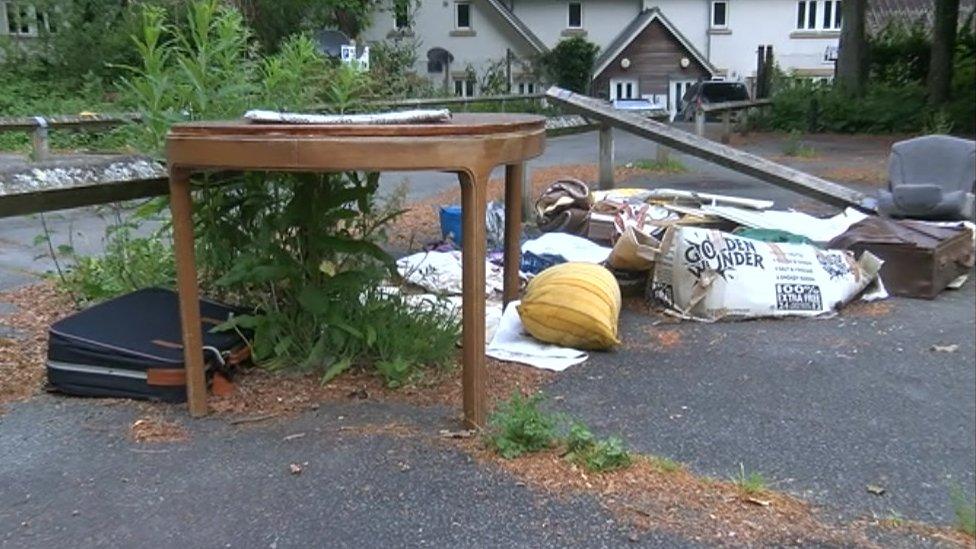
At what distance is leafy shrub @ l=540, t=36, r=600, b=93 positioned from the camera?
45.5 metres

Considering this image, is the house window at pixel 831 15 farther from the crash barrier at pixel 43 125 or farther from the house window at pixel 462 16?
the crash barrier at pixel 43 125

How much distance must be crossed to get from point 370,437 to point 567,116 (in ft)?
27.2

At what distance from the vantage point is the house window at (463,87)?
44.2 m

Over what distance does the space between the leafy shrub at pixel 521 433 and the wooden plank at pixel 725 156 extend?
19.8ft

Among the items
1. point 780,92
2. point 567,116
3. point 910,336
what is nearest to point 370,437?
point 910,336

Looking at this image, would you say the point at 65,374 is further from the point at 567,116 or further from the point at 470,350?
the point at 567,116

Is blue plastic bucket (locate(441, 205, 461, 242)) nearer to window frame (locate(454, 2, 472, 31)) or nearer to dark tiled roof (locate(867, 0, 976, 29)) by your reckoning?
window frame (locate(454, 2, 472, 31))

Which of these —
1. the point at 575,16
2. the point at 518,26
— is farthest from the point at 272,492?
the point at 575,16

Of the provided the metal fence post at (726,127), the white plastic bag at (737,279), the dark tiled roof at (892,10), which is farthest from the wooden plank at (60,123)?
the dark tiled roof at (892,10)

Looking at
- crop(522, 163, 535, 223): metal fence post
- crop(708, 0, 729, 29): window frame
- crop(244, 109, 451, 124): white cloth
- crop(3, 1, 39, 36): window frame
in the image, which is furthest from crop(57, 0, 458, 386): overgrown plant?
crop(708, 0, 729, 29): window frame

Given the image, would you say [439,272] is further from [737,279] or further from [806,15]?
[806,15]

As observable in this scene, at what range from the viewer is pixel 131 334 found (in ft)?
13.9

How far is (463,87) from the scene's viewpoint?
4534cm

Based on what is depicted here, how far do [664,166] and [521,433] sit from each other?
1271cm
